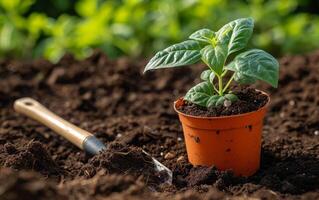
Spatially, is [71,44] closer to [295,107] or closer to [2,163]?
[295,107]

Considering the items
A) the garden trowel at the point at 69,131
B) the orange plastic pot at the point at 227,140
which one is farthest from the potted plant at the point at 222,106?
the garden trowel at the point at 69,131

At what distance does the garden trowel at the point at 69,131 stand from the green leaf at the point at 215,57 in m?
0.46

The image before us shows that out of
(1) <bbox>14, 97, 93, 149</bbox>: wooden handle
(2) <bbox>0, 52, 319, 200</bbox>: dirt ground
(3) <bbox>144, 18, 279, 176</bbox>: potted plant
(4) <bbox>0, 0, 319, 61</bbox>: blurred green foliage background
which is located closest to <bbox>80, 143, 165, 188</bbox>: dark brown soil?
(2) <bbox>0, 52, 319, 200</bbox>: dirt ground

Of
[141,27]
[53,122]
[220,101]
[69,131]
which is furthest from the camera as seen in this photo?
[141,27]

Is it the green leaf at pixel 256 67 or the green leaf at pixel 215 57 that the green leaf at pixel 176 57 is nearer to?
the green leaf at pixel 215 57

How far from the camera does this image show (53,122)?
10.2 feet

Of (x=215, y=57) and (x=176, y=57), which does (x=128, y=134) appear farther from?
(x=215, y=57)

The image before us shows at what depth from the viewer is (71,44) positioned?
467cm

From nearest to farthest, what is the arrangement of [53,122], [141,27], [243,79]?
[243,79] < [53,122] < [141,27]

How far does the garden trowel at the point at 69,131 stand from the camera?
2539 millimetres

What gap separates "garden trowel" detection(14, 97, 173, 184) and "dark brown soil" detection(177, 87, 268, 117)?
0.26 metres

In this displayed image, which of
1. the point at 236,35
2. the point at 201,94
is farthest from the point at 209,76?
the point at 236,35

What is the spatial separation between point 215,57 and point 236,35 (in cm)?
15

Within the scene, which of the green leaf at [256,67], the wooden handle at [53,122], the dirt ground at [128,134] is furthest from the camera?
the wooden handle at [53,122]
